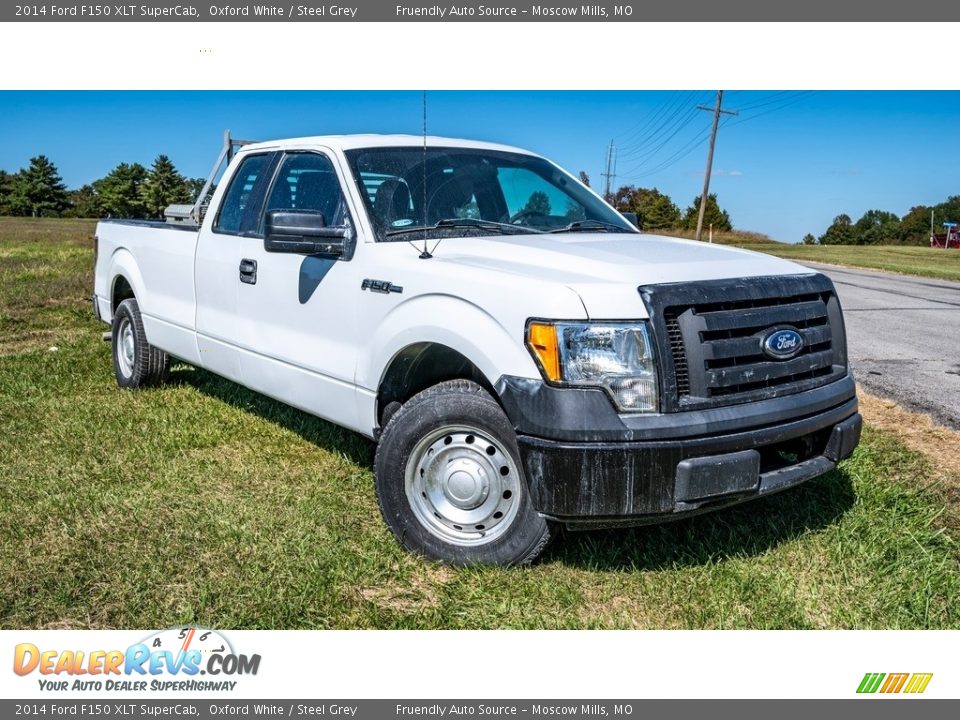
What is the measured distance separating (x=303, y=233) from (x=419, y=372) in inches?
36.1

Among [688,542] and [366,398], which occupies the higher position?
[366,398]

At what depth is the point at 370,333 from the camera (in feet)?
13.8

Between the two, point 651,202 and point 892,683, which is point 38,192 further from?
point 892,683

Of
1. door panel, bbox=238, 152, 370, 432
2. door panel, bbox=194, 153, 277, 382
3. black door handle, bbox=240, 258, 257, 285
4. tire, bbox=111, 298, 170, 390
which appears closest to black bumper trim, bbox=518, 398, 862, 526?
door panel, bbox=238, 152, 370, 432

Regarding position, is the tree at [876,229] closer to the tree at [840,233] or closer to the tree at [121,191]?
the tree at [840,233]

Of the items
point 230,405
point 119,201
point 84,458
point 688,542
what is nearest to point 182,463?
point 84,458

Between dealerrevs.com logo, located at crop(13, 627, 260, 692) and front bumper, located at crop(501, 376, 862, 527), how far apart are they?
1278mm

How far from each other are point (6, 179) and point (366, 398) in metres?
66.5

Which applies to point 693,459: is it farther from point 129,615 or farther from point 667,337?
point 129,615

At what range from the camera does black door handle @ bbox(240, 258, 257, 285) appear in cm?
509

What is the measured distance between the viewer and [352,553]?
13.0 ft

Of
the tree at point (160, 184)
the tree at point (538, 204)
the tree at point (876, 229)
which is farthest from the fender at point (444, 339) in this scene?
the tree at point (876, 229)

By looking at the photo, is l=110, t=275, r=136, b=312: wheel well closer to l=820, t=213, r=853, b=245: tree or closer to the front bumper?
the front bumper

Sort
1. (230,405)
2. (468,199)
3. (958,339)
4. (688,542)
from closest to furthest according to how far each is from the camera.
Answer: (688,542) < (468,199) < (230,405) < (958,339)
